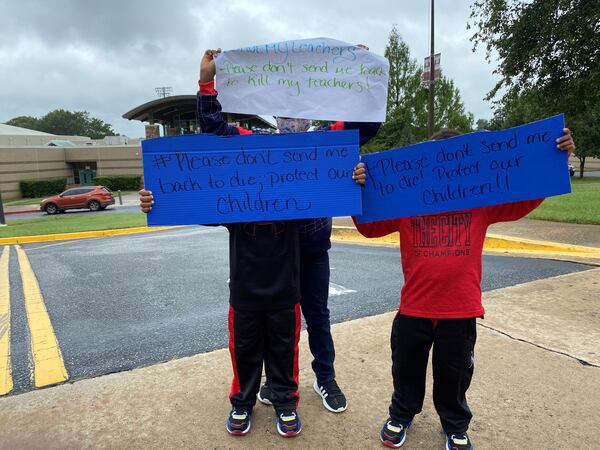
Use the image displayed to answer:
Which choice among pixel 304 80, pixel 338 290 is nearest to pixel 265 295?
pixel 304 80

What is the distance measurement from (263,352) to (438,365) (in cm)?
93

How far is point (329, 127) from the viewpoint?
2.51m

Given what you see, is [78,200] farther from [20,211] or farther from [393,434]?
[393,434]

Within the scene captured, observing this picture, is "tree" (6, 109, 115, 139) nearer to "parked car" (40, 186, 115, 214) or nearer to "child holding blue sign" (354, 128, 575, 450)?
"parked car" (40, 186, 115, 214)

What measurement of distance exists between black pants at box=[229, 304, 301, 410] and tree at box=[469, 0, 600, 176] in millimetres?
8503

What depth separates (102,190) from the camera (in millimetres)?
23594

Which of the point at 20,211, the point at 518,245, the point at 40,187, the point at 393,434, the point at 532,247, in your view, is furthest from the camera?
the point at 40,187

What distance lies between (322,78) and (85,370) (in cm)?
251

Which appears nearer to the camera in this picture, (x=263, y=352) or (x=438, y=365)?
(x=438, y=365)

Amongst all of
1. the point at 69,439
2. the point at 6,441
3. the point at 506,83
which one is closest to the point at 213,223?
the point at 69,439

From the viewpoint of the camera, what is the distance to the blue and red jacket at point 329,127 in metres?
2.27

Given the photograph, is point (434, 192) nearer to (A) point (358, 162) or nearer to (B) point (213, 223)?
(A) point (358, 162)

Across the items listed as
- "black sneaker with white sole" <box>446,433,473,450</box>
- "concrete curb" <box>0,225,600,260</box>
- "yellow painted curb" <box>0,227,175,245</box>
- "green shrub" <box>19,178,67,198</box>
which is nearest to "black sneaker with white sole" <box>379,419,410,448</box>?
"black sneaker with white sole" <box>446,433,473,450</box>

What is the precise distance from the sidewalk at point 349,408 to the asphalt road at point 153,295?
0.34 meters
